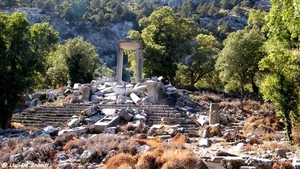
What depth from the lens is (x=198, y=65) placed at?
37906 mm

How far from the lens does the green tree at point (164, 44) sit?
35656 millimetres

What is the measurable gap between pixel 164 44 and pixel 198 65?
4429mm

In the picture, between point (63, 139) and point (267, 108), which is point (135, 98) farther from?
point (63, 139)

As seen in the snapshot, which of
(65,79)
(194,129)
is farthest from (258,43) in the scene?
(65,79)

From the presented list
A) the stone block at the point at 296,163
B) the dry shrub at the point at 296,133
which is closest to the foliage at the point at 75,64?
the dry shrub at the point at 296,133

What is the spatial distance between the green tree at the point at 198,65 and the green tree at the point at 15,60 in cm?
2090

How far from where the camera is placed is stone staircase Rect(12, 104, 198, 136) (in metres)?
19.4

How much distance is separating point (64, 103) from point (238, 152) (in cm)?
1425

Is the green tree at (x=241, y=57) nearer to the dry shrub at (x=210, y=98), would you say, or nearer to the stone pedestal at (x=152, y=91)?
the dry shrub at (x=210, y=98)

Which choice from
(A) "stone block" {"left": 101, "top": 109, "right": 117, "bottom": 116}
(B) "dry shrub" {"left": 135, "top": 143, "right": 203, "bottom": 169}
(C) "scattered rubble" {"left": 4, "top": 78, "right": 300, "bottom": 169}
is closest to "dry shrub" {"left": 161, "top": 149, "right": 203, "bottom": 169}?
(B) "dry shrub" {"left": 135, "top": 143, "right": 203, "bottom": 169}

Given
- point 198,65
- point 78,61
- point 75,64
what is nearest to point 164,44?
point 198,65

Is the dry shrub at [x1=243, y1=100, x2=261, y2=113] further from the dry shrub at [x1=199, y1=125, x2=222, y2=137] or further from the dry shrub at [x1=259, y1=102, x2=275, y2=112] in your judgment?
the dry shrub at [x1=199, y1=125, x2=222, y2=137]

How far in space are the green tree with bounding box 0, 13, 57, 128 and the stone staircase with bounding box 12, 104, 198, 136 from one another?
1999 mm

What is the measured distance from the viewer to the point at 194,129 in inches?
728
